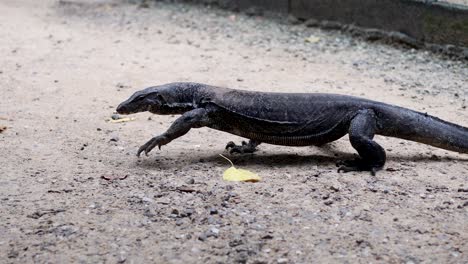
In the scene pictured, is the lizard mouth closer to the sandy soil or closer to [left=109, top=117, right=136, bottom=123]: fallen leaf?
the sandy soil

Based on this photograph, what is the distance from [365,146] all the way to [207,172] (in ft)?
4.06

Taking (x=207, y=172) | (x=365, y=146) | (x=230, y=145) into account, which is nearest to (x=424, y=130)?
(x=365, y=146)

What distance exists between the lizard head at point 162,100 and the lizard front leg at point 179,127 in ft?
0.59

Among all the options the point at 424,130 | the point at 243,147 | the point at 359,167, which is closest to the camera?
the point at 359,167

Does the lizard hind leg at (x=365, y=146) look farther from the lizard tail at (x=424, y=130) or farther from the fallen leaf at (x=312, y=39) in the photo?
the fallen leaf at (x=312, y=39)

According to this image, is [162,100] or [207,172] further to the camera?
[162,100]

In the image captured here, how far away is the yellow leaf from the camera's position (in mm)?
4922

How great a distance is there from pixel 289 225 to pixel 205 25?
6990 millimetres

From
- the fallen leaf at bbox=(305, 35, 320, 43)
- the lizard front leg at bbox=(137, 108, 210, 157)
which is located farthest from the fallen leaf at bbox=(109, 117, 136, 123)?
the fallen leaf at bbox=(305, 35, 320, 43)

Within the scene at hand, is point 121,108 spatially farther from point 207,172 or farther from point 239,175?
point 239,175

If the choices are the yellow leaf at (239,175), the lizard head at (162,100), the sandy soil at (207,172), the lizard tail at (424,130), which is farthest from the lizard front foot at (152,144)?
the lizard tail at (424,130)

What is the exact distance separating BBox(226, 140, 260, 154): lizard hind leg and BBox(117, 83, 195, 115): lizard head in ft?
1.71

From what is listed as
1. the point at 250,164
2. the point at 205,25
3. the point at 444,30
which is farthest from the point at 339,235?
the point at 205,25

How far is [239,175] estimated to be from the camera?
16.3ft
